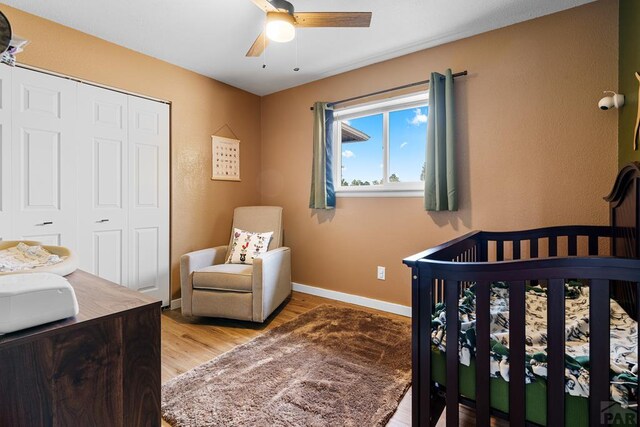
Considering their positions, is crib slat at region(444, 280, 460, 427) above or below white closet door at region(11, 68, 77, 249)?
below

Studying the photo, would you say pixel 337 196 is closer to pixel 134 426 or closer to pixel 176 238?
pixel 176 238

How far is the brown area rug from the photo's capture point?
1.50 m

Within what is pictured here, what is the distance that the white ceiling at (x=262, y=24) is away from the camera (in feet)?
6.85

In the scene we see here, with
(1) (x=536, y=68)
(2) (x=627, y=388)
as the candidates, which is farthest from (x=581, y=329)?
(1) (x=536, y=68)

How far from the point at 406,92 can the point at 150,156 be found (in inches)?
94.4

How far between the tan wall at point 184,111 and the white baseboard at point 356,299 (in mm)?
1068

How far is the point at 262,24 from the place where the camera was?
2.33 meters

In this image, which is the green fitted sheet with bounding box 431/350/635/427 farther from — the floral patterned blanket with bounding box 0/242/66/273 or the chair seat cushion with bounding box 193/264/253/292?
the chair seat cushion with bounding box 193/264/253/292

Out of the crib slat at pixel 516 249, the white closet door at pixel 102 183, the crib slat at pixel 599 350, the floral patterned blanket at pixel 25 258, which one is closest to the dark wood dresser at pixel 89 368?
the floral patterned blanket at pixel 25 258

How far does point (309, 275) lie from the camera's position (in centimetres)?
350

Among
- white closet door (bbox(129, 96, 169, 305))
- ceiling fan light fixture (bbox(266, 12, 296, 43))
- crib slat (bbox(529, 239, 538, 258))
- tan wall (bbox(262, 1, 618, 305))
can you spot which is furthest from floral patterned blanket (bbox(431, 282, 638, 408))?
white closet door (bbox(129, 96, 169, 305))

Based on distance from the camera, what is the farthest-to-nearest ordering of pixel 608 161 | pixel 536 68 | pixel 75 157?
pixel 75 157 → pixel 536 68 → pixel 608 161

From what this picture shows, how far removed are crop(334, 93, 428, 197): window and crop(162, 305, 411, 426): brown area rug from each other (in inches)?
52.6

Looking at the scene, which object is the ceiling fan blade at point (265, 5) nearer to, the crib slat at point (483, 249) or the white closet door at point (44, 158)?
the white closet door at point (44, 158)
